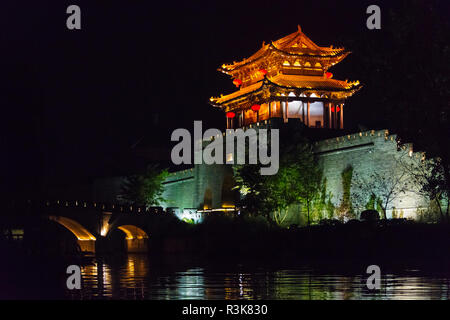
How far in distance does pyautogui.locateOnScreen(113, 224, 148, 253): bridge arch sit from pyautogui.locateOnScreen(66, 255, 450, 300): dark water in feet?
89.7

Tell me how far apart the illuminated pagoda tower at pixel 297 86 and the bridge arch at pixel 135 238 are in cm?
1043

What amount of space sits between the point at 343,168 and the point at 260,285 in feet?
72.3

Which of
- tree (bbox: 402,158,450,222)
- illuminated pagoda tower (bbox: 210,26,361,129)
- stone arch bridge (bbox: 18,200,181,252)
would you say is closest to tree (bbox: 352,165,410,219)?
tree (bbox: 402,158,450,222)

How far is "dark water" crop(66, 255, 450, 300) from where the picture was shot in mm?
16938

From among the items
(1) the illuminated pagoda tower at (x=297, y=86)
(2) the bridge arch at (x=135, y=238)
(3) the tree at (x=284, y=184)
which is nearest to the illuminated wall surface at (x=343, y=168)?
(3) the tree at (x=284, y=184)

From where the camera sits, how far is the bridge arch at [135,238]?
175ft

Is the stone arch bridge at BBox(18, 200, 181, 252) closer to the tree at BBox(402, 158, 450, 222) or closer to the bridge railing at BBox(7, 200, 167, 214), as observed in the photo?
the bridge railing at BBox(7, 200, 167, 214)

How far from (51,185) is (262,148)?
1492 inches

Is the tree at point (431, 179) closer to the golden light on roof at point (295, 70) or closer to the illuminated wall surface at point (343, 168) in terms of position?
the illuminated wall surface at point (343, 168)

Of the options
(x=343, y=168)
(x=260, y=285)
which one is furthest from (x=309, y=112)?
(x=260, y=285)

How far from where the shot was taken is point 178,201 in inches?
2359

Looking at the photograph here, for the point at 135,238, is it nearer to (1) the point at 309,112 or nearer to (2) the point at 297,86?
(1) the point at 309,112
